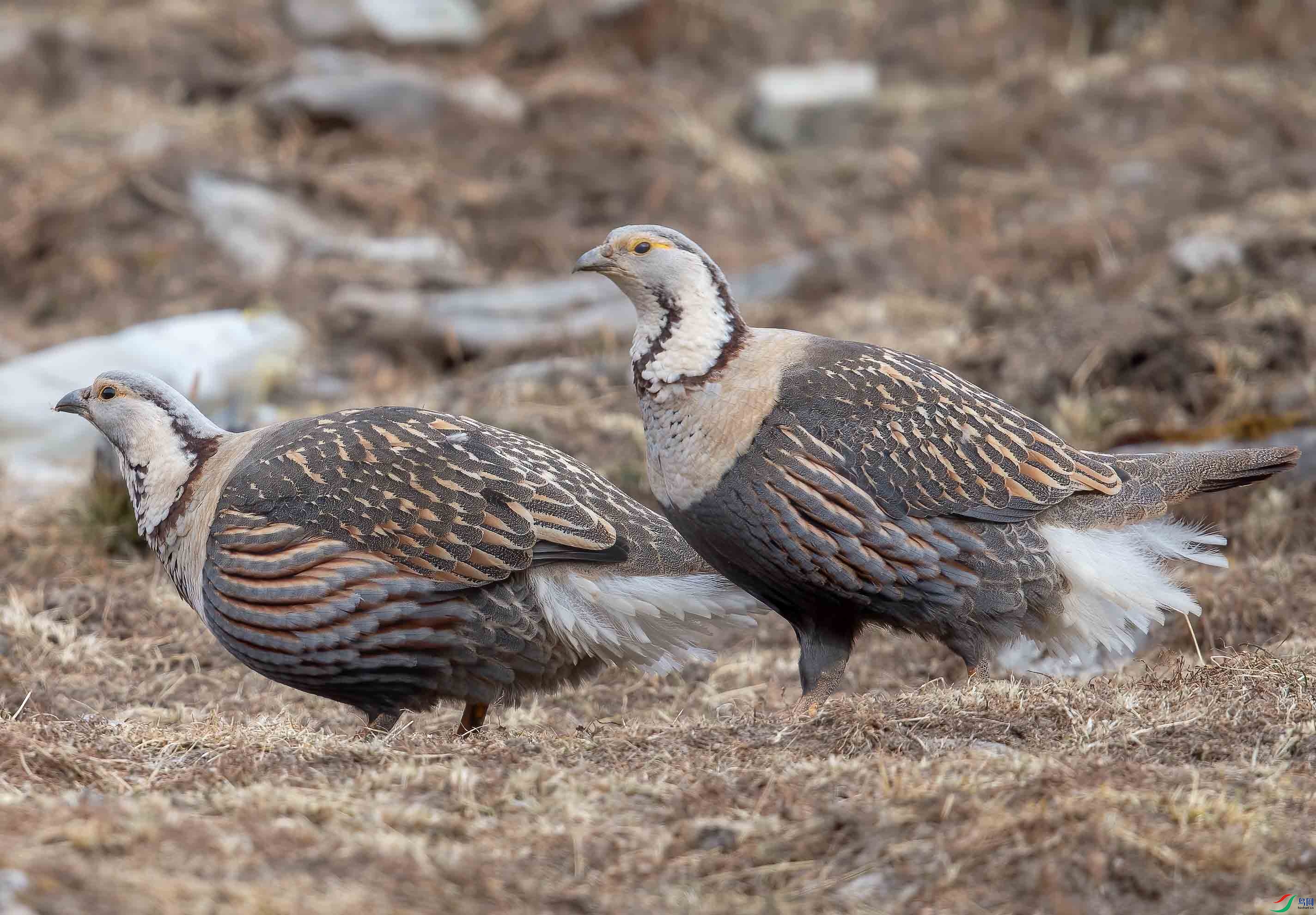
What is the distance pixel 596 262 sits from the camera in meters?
5.35

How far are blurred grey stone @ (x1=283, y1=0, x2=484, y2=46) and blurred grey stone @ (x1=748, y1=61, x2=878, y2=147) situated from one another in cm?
331

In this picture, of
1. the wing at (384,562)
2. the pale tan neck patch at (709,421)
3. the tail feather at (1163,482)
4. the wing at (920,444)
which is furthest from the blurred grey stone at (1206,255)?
the wing at (384,562)

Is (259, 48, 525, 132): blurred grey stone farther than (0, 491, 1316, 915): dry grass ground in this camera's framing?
Yes

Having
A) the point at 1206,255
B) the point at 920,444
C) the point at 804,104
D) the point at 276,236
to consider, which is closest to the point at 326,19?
the point at 276,236

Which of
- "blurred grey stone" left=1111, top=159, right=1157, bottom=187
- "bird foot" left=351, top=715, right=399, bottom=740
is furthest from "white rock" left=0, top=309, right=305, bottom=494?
"blurred grey stone" left=1111, top=159, right=1157, bottom=187

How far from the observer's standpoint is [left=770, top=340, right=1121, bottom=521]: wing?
4977mm

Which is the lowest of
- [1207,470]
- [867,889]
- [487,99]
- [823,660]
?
[823,660]

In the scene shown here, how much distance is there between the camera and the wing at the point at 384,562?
5.03 m

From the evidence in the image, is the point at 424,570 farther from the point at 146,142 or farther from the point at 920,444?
the point at 146,142

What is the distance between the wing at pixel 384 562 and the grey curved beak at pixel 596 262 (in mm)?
753

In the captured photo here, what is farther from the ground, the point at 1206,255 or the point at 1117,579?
the point at 1206,255

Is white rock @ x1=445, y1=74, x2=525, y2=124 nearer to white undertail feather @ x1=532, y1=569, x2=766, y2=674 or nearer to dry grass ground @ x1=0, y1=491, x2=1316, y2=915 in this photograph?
white undertail feather @ x1=532, y1=569, x2=766, y2=674

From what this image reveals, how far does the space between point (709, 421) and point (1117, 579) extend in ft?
4.82

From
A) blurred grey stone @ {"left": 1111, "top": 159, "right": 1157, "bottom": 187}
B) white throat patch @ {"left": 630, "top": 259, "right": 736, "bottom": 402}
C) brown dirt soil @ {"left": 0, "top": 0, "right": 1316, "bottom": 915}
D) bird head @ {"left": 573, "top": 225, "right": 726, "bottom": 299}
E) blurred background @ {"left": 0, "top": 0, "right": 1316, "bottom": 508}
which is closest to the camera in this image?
brown dirt soil @ {"left": 0, "top": 0, "right": 1316, "bottom": 915}
